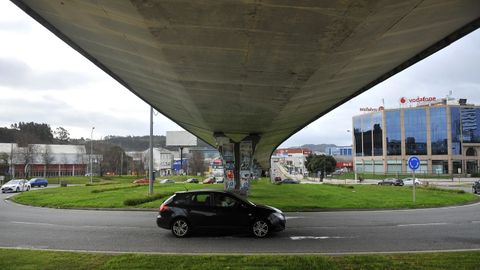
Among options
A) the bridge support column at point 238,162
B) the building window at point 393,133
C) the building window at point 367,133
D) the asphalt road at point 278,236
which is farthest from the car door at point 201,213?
the building window at point 367,133

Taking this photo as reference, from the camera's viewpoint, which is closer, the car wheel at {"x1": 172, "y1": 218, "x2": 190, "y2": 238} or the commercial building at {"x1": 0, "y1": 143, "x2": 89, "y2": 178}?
the car wheel at {"x1": 172, "y1": 218, "x2": 190, "y2": 238}

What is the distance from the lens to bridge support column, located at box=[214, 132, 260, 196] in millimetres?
34469

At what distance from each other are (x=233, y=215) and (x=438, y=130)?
103 m

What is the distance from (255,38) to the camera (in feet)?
32.3

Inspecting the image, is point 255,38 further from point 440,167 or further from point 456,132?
point 456,132

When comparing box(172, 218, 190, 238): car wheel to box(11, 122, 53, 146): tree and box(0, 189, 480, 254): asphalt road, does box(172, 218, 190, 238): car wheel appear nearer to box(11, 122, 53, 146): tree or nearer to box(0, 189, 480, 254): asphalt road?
box(0, 189, 480, 254): asphalt road

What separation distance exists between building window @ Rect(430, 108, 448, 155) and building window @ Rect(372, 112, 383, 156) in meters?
12.5

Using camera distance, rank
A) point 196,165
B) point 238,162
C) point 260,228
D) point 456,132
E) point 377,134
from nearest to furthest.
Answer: point 260,228 < point 238,162 < point 456,132 < point 377,134 < point 196,165

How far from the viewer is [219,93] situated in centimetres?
1698

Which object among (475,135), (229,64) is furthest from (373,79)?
(475,135)

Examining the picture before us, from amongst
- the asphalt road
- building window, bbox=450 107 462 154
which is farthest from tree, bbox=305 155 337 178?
the asphalt road

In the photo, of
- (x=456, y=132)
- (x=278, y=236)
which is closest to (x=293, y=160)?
(x=456, y=132)

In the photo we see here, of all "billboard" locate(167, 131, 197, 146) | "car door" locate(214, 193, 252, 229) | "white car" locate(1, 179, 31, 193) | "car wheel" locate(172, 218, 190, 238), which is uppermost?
"billboard" locate(167, 131, 197, 146)

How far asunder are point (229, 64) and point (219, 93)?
15.7ft
